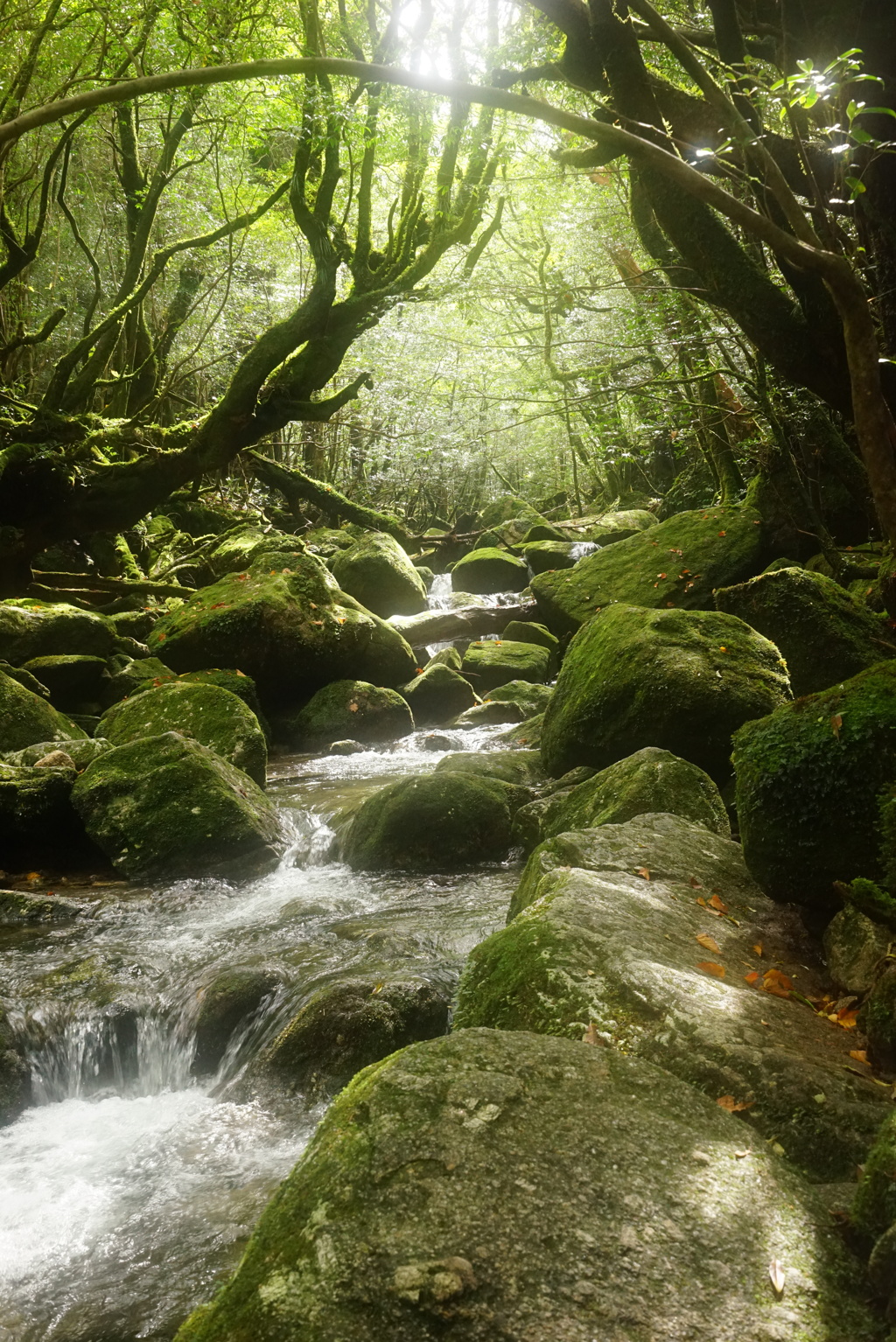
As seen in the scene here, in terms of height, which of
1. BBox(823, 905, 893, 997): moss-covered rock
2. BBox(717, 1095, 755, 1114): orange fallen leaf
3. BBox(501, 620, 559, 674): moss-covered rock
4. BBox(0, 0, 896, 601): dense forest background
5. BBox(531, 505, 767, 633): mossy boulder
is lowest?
BBox(823, 905, 893, 997): moss-covered rock

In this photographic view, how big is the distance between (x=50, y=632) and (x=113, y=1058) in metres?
8.45

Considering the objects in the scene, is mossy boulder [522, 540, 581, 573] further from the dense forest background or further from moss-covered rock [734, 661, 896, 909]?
moss-covered rock [734, 661, 896, 909]

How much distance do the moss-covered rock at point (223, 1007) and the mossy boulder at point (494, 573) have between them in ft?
53.0

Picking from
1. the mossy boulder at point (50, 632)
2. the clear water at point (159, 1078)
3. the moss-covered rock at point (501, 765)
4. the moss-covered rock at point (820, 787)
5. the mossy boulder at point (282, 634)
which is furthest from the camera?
the mossy boulder at point (282, 634)

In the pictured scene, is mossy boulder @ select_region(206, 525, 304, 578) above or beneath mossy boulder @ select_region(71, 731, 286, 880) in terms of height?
above

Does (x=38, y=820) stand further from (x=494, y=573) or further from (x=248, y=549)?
(x=494, y=573)

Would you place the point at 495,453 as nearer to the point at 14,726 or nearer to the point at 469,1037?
the point at 14,726

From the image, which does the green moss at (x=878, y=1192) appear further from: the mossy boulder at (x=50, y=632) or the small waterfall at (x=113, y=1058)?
the mossy boulder at (x=50, y=632)

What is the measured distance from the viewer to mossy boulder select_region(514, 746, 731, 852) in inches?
214

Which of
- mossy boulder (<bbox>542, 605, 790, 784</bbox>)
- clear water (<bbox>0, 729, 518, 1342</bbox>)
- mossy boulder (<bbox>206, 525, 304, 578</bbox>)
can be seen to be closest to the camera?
clear water (<bbox>0, 729, 518, 1342</bbox>)

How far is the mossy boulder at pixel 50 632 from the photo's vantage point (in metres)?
10.9

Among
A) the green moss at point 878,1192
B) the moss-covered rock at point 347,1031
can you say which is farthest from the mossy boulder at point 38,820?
the green moss at point 878,1192

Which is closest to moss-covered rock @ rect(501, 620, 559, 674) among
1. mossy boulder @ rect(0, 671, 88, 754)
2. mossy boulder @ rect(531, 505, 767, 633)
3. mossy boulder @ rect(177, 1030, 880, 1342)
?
mossy boulder @ rect(531, 505, 767, 633)

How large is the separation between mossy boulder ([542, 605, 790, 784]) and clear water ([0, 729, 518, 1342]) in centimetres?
148
